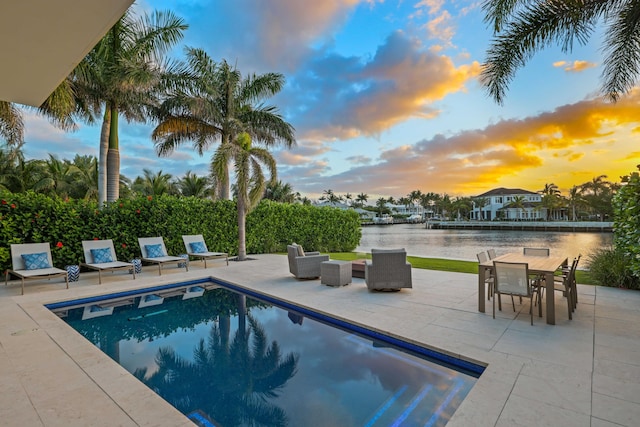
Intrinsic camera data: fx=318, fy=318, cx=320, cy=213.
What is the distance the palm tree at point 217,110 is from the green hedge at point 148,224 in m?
1.93

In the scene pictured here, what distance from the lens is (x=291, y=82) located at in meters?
16.2


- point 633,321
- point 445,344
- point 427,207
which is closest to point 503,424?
point 445,344

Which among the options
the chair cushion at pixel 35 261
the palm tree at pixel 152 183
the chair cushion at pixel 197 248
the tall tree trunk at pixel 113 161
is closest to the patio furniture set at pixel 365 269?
the chair cushion at pixel 197 248

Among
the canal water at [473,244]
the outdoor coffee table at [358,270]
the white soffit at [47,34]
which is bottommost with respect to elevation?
the canal water at [473,244]

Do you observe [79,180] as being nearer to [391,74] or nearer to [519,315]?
[391,74]

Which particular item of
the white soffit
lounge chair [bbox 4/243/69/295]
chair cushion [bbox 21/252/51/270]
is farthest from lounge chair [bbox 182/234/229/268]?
the white soffit

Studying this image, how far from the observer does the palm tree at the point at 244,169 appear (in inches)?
463

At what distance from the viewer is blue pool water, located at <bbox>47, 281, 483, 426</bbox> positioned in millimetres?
3082

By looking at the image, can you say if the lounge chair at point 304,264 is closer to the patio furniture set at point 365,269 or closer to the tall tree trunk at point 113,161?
the patio furniture set at point 365,269

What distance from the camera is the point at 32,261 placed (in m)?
8.02

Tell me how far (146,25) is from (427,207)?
103 m

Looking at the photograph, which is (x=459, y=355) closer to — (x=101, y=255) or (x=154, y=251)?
(x=154, y=251)

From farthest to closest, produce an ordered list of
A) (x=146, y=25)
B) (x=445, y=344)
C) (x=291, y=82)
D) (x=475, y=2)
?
(x=291, y=82) < (x=146, y=25) < (x=475, y=2) < (x=445, y=344)

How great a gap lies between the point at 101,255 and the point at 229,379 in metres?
7.38
